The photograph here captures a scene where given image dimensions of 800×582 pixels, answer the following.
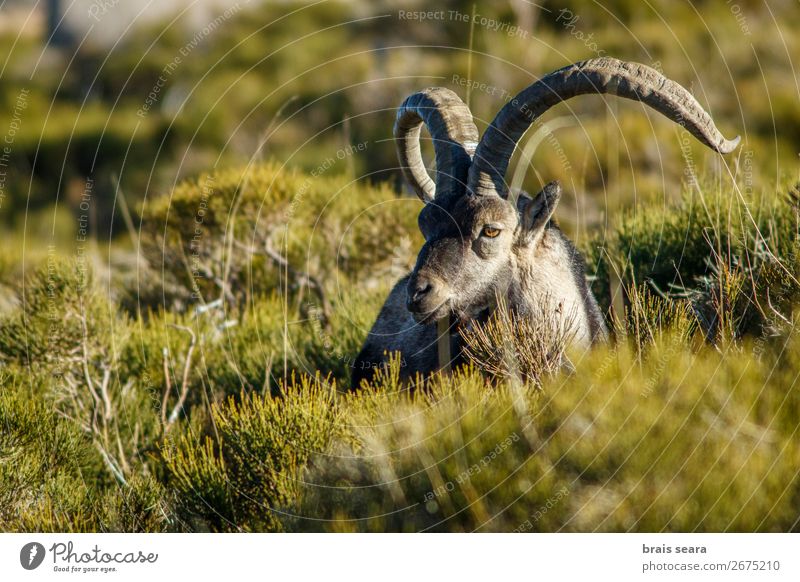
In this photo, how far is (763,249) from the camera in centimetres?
686

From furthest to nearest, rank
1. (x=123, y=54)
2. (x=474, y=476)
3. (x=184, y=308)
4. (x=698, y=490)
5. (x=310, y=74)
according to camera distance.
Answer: (x=123, y=54) < (x=310, y=74) < (x=184, y=308) < (x=474, y=476) < (x=698, y=490)

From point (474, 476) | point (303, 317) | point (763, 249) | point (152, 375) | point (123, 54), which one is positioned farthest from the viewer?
point (123, 54)

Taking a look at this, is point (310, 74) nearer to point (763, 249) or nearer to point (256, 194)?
point (256, 194)

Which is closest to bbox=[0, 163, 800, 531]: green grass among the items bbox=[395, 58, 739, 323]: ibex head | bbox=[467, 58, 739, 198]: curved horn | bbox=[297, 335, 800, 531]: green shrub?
bbox=[297, 335, 800, 531]: green shrub

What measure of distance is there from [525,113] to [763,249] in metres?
2.23

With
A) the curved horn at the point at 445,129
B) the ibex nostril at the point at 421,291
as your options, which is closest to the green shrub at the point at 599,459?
the ibex nostril at the point at 421,291

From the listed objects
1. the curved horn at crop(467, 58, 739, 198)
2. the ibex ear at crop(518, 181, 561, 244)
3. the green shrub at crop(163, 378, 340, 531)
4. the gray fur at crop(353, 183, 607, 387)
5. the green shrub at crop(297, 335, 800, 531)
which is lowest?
the green shrub at crop(163, 378, 340, 531)

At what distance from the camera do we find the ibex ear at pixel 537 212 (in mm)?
6043

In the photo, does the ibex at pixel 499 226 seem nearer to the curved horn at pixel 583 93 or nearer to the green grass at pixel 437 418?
the curved horn at pixel 583 93

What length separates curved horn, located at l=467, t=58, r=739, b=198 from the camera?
537 centimetres

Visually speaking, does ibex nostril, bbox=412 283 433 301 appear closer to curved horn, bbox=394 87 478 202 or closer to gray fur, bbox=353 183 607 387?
gray fur, bbox=353 183 607 387

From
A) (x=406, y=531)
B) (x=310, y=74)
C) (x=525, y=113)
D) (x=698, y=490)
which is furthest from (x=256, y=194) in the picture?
(x=310, y=74)

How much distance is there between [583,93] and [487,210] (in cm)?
96

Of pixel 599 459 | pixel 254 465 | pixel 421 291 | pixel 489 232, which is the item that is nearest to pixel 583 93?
pixel 489 232
